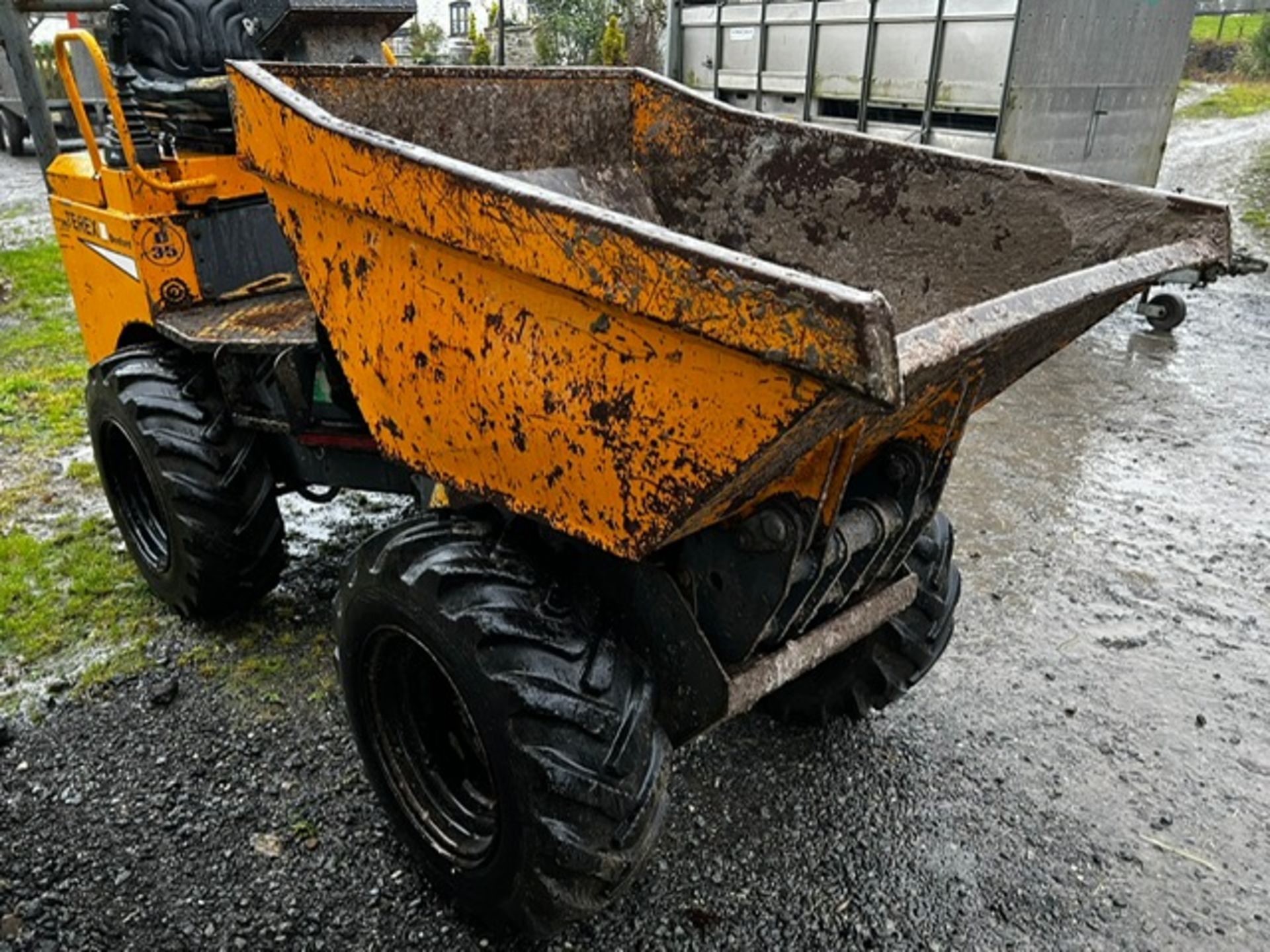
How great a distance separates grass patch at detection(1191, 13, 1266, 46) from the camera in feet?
70.7

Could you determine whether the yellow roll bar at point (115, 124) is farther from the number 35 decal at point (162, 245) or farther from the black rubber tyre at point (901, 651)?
the black rubber tyre at point (901, 651)

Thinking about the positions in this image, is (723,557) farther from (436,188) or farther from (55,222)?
(55,222)

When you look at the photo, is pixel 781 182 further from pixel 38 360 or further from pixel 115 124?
pixel 38 360

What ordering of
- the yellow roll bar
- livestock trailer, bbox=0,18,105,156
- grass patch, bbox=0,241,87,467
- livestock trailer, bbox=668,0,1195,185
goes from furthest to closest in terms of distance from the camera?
livestock trailer, bbox=0,18,105,156 → livestock trailer, bbox=668,0,1195,185 → grass patch, bbox=0,241,87,467 → the yellow roll bar

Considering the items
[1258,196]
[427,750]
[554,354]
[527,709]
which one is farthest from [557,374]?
[1258,196]

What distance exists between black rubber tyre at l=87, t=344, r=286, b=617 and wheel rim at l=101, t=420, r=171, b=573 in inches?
5.4

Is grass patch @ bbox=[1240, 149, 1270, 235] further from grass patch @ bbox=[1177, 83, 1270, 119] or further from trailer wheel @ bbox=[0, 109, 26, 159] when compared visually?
trailer wheel @ bbox=[0, 109, 26, 159]

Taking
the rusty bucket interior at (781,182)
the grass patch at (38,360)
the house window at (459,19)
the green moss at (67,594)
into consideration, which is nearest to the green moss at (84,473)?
the grass patch at (38,360)

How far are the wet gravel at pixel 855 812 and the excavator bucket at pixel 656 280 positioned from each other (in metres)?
1.12

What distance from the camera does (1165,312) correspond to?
22.7 feet

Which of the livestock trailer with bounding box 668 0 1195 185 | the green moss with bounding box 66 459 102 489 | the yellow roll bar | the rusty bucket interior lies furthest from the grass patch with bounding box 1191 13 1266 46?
the yellow roll bar

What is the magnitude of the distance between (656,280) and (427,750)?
5.05ft

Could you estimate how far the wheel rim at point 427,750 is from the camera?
2.36 metres

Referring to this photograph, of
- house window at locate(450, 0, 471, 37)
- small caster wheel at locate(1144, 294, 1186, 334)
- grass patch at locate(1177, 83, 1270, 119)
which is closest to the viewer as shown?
small caster wheel at locate(1144, 294, 1186, 334)
